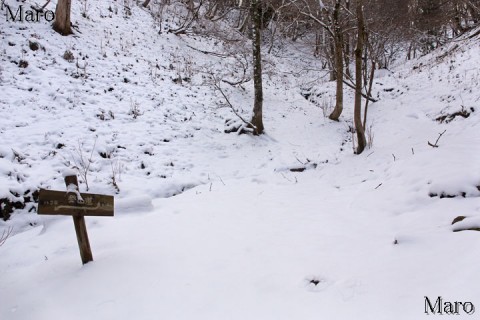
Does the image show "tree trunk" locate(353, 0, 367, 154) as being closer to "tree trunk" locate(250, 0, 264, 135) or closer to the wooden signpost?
"tree trunk" locate(250, 0, 264, 135)

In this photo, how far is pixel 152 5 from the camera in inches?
722

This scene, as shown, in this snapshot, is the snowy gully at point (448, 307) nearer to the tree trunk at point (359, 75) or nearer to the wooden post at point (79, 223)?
the wooden post at point (79, 223)

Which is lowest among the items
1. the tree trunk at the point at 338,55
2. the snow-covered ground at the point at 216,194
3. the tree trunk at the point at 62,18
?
the snow-covered ground at the point at 216,194

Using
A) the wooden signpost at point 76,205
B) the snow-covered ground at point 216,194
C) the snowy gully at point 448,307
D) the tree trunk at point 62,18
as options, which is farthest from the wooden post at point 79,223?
the tree trunk at point 62,18

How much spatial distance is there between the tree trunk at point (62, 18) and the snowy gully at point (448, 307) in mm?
12422

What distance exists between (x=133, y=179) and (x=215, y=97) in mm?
6028

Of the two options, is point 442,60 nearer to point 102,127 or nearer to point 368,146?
point 368,146

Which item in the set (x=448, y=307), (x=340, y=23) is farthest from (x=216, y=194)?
(x=340, y=23)

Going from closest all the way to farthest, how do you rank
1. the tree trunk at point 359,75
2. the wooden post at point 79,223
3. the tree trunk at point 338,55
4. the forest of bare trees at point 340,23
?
the wooden post at point 79,223
the tree trunk at point 359,75
the tree trunk at point 338,55
the forest of bare trees at point 340,23

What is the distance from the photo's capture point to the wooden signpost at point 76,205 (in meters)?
3.08

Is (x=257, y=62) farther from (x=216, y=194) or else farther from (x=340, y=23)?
(x=216, y=194)

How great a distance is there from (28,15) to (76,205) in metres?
10.5

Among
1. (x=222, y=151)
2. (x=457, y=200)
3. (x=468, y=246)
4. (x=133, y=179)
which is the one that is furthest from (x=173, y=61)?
(x=468, y=246)

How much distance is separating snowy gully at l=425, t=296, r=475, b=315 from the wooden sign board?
3.10 m
